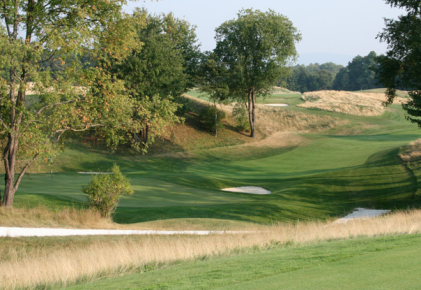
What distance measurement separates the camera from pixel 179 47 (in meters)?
56.0

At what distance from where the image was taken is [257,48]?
49156 millimetres

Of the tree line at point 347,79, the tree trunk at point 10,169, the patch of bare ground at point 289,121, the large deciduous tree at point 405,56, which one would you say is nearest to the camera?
the tree trunk at point 10,169

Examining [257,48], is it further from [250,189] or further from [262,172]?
[250,189]

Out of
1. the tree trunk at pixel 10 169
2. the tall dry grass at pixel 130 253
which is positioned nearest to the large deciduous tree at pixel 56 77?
the tree trunk at pixel 10 169

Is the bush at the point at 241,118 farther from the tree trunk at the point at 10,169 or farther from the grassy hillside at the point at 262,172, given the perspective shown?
the tree trunk at the point at 10,169

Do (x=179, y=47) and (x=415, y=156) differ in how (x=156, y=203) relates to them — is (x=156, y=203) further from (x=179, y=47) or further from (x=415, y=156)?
(x=179, y=47)

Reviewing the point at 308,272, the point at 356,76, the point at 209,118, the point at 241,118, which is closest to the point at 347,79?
the point at 356,76

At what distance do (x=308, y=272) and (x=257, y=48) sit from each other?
45.7 metres

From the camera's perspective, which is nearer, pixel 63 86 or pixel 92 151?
pixel 63 86

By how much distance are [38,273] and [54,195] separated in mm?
10327

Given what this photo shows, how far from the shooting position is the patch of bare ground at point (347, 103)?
197 feet

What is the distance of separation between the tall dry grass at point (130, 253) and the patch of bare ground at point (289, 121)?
43.7 meters

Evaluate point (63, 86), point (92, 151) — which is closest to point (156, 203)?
point (63, 86)

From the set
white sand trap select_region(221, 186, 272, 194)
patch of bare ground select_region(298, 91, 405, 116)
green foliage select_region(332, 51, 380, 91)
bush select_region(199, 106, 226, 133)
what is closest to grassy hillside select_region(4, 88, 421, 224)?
white sand trap select_region(221, 186, 272, 194)
